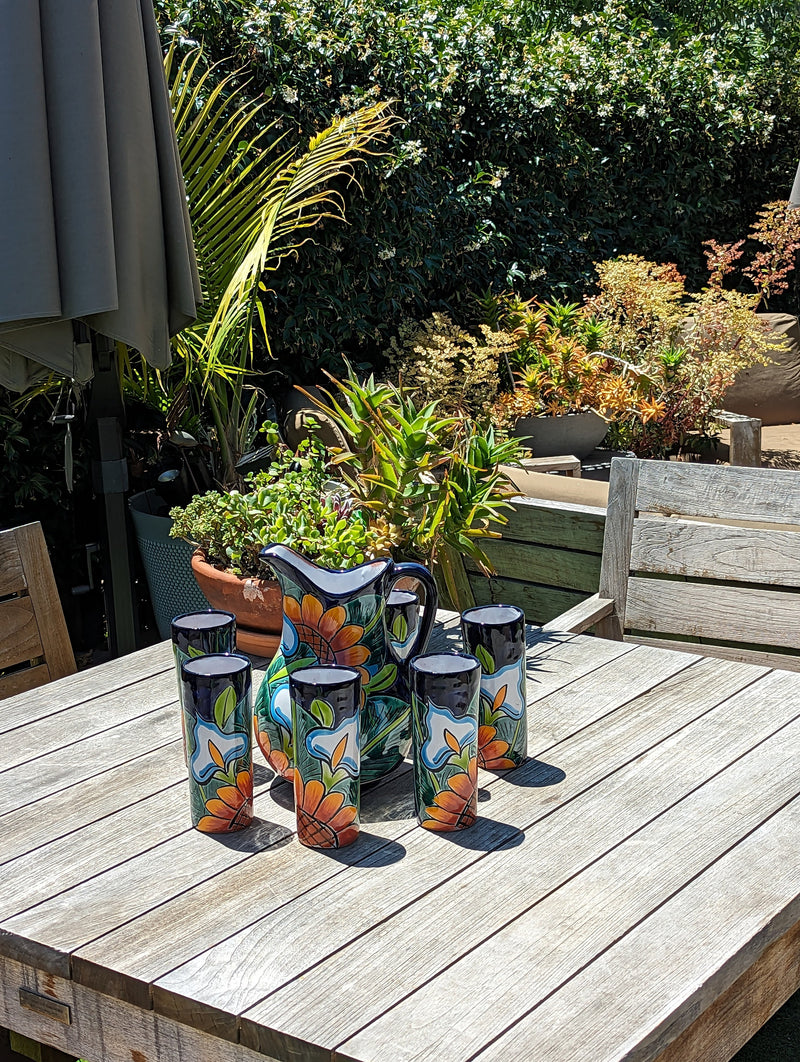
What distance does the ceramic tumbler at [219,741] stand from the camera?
1.27m

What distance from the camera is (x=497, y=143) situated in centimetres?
568

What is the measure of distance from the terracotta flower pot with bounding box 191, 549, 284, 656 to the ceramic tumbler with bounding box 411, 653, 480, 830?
61 cm

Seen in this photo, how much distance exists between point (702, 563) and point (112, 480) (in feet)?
5.12

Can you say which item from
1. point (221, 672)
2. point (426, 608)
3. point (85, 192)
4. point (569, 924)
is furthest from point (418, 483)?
point (569, 924)

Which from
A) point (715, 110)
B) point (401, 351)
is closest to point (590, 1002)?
point (401, 351)

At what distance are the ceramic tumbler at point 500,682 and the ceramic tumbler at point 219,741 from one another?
0.32m

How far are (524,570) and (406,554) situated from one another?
0.99 meters

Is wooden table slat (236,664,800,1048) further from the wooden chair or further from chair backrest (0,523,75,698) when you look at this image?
chair backrest (0,523,75,698)

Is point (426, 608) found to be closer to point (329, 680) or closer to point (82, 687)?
point (329, 680)

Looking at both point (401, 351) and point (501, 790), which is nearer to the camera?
point (501, 790)

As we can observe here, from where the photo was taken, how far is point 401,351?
178 inches

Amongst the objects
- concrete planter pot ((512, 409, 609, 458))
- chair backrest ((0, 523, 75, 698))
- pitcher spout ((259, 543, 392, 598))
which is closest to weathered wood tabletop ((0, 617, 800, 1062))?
pitcher spout ((259, 543, 392, 598))

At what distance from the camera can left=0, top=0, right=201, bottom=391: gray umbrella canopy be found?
2.26 metres

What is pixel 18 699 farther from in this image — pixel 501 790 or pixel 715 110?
pixel 715 110
